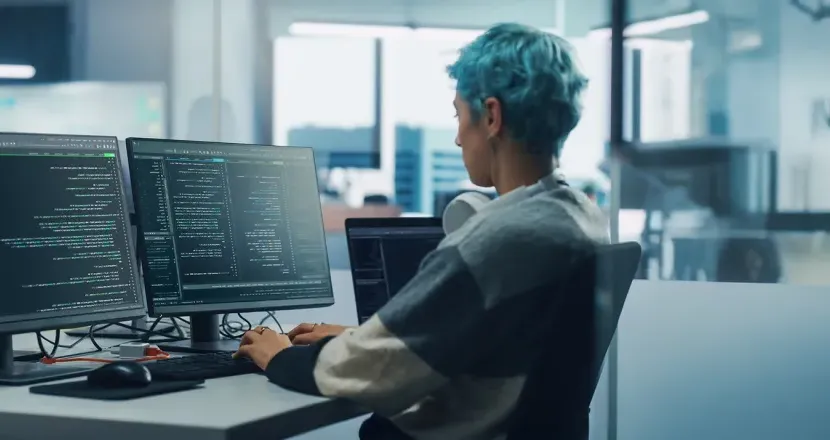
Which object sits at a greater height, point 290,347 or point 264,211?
point 264,211

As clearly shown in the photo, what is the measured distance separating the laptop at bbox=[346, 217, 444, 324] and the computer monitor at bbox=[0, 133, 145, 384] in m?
0.60

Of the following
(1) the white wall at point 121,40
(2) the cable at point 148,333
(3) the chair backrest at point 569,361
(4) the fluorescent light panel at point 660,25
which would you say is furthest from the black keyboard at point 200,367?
(1) the white wall at point 121,40

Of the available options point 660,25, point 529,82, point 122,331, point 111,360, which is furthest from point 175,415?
point 660,25

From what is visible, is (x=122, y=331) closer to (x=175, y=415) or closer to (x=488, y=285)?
(x=175, y=415)

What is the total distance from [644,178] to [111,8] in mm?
2446

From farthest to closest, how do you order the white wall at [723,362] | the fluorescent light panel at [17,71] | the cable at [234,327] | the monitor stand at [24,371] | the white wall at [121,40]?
1. the fluorescent light panel at [17,71]
2. the white wall at [121,40]
3. the white wall at [723,362]
4. the cable at [234,327]
5. the monitor stand at [24,371]

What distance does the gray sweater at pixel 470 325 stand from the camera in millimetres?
1282

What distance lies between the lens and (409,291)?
1316 millimetres

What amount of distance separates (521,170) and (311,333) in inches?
20.1

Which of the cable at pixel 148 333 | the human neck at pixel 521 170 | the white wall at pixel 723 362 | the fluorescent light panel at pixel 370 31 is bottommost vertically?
the white wall at pixel 723 362

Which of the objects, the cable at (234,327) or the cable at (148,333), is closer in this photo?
the cable at (148,333)

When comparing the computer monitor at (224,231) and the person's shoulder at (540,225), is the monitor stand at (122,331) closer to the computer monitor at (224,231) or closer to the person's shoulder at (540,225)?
the computer monitor at (224,231)

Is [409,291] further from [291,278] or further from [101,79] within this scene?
[101,79]

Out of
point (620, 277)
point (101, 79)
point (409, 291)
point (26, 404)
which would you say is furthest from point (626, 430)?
point (101, 79)
